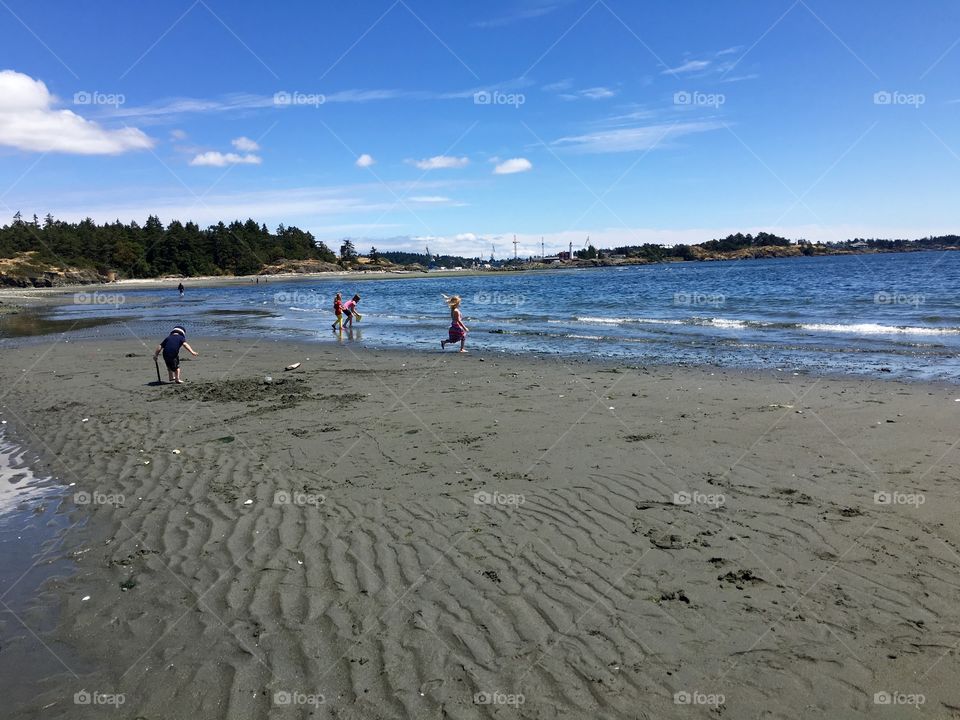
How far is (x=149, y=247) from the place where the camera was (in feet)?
369

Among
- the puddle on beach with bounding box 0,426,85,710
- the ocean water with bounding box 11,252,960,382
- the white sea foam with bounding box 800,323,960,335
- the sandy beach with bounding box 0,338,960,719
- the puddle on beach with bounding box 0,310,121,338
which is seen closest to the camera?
the sandy beach with bounding box 0,338,960,719

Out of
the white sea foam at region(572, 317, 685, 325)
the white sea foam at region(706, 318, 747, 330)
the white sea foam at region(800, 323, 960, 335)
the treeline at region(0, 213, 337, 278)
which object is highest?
the treeline at region(0, 213, 337, 278)

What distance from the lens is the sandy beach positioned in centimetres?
396

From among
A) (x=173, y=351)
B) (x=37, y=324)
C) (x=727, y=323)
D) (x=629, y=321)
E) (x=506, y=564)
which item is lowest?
(x=37, y=324)

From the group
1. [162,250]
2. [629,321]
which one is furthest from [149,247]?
[629,321]

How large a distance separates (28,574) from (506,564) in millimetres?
4507

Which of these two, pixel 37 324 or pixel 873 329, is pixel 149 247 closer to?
pixel 37 324

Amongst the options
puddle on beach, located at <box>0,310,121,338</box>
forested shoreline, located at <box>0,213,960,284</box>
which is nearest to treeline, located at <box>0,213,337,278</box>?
forested shoreline, located at <box>0,213,960,284</box>

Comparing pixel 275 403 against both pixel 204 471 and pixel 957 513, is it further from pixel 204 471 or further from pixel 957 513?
pixel 957 513

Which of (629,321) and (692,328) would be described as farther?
(629,321)

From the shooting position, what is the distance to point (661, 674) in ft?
13.3

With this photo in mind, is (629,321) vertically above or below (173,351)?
below

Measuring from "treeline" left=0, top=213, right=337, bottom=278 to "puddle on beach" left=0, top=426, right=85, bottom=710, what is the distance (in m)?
98.1

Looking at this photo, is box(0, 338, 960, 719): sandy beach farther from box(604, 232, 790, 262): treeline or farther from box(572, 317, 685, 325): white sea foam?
box(604, 232, 790, 262): treeline
